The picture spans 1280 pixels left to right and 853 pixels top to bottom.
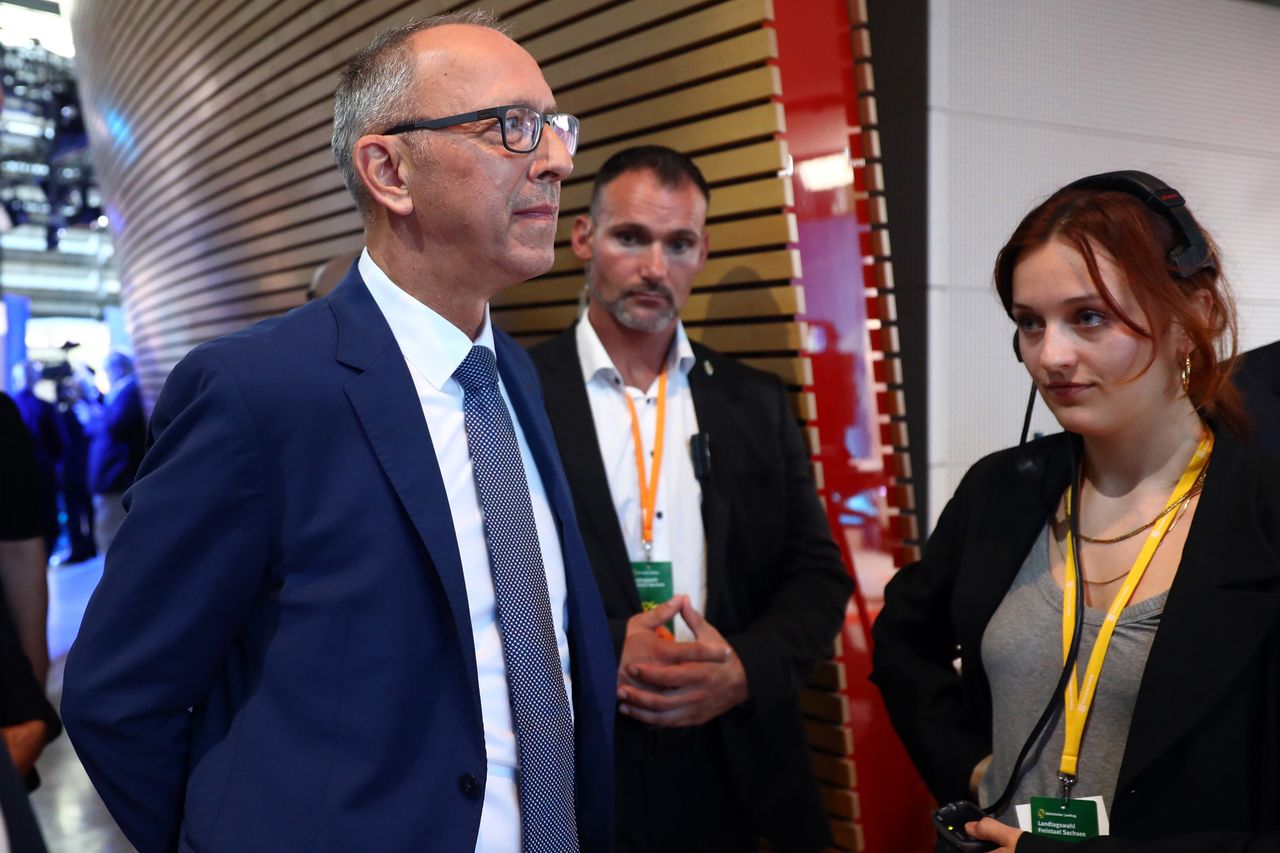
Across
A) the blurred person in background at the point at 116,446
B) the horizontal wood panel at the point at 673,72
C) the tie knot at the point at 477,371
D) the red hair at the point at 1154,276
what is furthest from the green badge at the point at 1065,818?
the blurred person in background at the point at 116,446

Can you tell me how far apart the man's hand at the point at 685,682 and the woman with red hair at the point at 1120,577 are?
1.83 ft

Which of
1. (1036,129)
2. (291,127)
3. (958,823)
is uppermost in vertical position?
(291,127)

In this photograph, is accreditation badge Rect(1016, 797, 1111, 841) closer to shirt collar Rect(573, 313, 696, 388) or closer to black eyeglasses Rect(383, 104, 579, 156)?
black eyeglasses Rect(383, 104, 579, 156)

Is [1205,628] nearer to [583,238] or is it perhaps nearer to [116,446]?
[583,238]

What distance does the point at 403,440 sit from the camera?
57.5 inches

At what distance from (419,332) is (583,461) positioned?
37.9 inches

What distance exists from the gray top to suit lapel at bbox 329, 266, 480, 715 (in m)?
0.86

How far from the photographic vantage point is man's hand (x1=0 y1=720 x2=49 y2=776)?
6.61 feet

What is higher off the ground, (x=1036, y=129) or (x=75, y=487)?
(x=1036, y=129)

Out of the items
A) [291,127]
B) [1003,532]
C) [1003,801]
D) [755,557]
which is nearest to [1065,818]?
[1003,801]

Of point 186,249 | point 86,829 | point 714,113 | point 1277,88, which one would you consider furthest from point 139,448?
point 1277,88

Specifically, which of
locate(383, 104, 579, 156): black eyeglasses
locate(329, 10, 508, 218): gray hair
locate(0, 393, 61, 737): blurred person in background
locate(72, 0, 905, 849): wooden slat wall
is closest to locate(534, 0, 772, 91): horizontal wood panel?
locate(72, 0, 905, 849): wooden slat wall

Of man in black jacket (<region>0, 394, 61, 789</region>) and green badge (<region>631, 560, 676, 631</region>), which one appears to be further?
green badge (<region>631, 560, 676, 631</region>)

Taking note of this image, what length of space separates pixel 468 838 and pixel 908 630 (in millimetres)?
965
